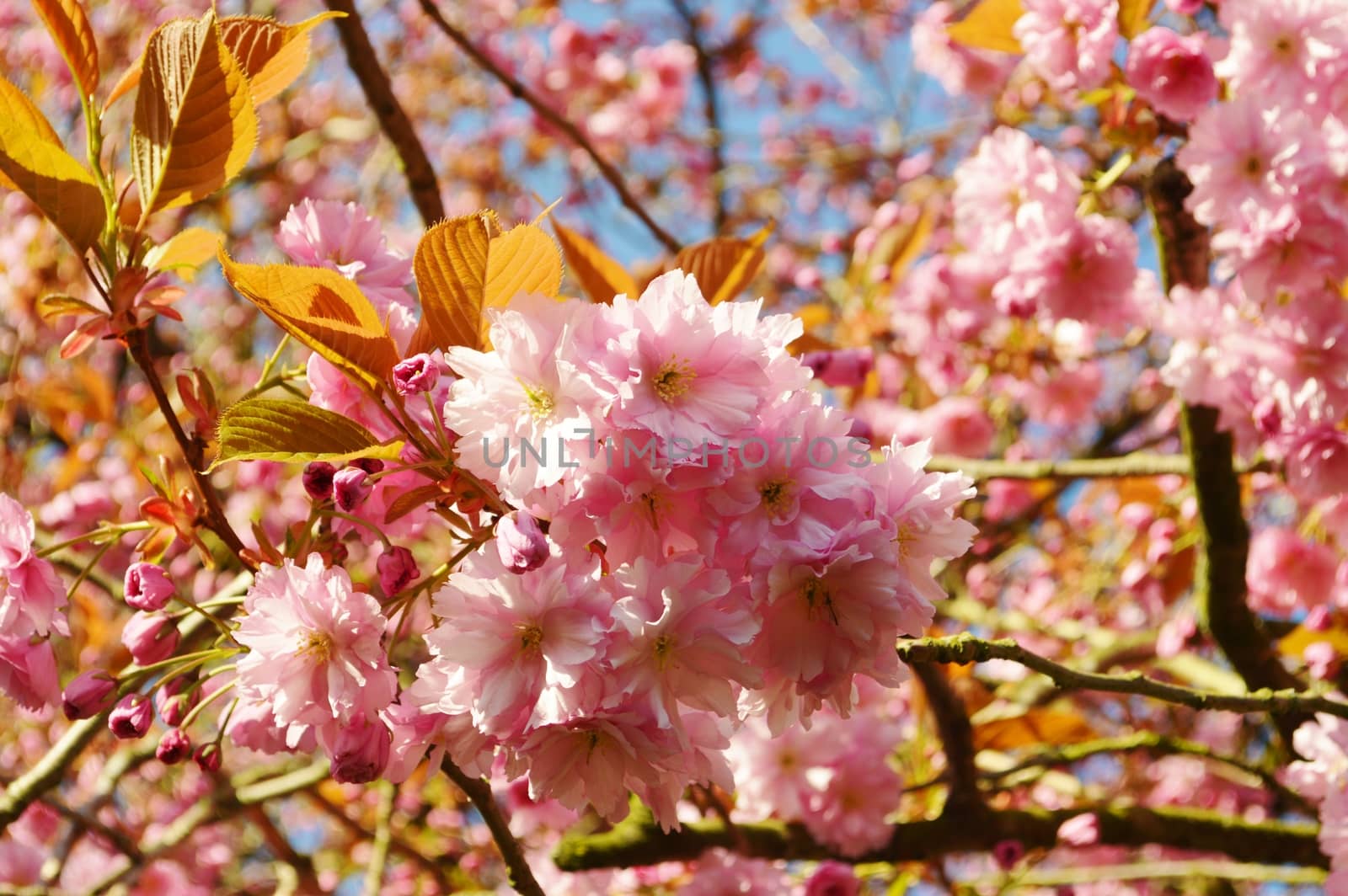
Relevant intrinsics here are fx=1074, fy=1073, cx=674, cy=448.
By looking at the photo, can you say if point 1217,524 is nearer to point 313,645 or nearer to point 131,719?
point 313,645

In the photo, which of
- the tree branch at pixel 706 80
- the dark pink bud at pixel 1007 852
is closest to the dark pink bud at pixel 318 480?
the dark pink bud at pixel 1007 852

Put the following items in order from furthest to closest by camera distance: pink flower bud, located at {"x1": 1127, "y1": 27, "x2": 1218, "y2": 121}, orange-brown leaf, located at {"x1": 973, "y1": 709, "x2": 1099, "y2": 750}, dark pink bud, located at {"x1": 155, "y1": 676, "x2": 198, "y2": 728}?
orange-brown leaf, located at {"x1": 973, "y1": 709, "x2": 1099, "y2": 750} < pink flower bud, located at {"x1": 1127, "y1": 27, "x2": 1218, "y2": 121} < dark pink bud, located at {"x1": 155, "y1": 676, "x2": 198, "y2": 728}

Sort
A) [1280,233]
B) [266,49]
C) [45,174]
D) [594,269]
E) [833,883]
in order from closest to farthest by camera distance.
→ [45,174] → [266,49] → [594,269] → [1280,233] → [833,883]

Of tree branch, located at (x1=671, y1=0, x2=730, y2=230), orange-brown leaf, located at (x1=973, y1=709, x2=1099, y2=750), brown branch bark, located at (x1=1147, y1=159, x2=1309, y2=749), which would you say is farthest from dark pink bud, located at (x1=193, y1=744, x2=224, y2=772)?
tree branch, located at (x1=671, y1=0, x2=730, y2=230)

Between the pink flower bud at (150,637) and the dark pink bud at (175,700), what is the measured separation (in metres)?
0.03

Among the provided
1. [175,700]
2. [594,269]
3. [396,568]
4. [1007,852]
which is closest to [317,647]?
[396,568]

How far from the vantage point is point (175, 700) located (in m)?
1.05

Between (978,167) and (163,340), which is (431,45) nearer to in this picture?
(163,340)

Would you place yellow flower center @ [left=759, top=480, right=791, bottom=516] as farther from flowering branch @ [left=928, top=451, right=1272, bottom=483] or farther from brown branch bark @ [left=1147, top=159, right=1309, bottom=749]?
brown branch bark @ [left=1147, top=159, right=1309, bottom=749]

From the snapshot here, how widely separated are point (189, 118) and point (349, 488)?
43 cm

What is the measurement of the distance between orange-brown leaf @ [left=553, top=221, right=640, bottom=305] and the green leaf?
1.53ft

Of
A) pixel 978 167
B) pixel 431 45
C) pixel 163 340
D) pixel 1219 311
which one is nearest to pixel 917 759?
pixel 1219 311

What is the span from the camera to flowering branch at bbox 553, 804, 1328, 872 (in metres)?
1.92

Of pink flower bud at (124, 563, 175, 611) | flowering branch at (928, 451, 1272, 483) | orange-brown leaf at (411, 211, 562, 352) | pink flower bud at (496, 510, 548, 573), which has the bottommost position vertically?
flowering branch at (928, 451, 1272, 483)
